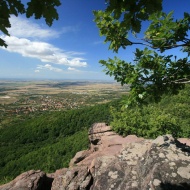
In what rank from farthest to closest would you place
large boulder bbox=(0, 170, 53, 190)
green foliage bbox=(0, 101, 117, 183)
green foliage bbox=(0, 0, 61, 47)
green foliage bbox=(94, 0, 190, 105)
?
green foliage bbox=(0, 101, 117, 183), large boulder bbox=(0, 170, 53, 190), green foliage bbox=(94, 0, 190, 105), green foliage bbox=(0, 0, 61, 47)

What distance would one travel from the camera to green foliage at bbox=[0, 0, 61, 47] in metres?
3.88

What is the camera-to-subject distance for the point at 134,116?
94.5ft

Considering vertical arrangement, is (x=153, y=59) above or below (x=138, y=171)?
above

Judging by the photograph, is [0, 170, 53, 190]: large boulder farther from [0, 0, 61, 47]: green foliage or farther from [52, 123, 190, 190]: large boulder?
[0, 0, 61, 47]: green foliage

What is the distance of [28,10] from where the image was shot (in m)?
3.94

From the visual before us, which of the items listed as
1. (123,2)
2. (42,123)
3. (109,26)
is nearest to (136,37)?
(109,26)

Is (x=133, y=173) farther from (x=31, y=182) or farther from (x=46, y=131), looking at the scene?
(x=46, y=131)

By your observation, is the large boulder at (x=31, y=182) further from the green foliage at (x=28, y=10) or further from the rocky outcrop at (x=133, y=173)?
the green foliage at (x=28, y=10)

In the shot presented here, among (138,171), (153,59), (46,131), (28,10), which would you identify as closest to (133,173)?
(138,171)

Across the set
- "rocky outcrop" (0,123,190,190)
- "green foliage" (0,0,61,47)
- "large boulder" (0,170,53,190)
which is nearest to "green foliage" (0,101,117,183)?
"large boulder" (0,170,53,190)

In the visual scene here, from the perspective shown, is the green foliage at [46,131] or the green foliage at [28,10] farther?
the green foliage at [46,131]

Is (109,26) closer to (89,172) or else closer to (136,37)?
(136,37)

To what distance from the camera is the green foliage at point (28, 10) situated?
12.7ft

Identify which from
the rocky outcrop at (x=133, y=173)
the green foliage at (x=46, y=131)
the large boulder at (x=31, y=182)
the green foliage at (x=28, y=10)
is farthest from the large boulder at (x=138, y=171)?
the green foliage at (x=46, y=131)
